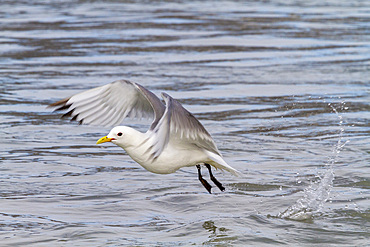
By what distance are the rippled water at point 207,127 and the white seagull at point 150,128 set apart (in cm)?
59

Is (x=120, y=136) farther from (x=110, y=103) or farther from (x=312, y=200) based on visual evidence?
(x=312, y=200)

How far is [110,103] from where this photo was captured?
725 cm

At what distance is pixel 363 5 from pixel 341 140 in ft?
49.6

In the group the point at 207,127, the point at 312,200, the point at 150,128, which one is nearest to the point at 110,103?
the point at 150,128

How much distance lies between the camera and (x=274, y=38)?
60.2 ft

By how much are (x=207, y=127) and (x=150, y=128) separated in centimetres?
401

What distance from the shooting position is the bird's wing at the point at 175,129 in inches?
228

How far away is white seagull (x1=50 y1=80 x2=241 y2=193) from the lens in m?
6.59

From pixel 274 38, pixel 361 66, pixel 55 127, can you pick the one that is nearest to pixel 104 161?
pixel 55 127

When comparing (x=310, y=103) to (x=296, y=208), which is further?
(x=310, y=103)

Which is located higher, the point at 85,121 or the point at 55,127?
the point at 85,121

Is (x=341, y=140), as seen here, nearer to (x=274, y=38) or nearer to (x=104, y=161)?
(x=104, y=161)

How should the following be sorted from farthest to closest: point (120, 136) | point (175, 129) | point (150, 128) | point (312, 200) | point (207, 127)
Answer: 1. point (207, 127)
2. point (312, 200)
3. point (150, 128)
4. point (120, 136)
5. point (175, 129)

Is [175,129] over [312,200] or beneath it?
over
